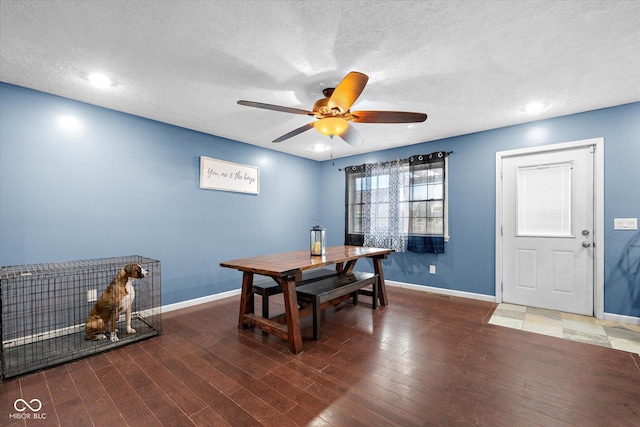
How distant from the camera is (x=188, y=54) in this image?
212 cm

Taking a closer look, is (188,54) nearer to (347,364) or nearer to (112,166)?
(112,166)

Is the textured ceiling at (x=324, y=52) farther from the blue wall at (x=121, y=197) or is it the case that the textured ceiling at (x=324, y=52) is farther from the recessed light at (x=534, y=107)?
the blue wall at (x=121, y=197)

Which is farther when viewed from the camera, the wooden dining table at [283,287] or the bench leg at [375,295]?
the bench leg at [375,295]

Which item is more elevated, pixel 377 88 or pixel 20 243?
pixel 377 88

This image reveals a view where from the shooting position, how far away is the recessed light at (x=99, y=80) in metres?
2.40

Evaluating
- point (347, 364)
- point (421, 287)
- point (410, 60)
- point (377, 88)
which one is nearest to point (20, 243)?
point (347, 364)

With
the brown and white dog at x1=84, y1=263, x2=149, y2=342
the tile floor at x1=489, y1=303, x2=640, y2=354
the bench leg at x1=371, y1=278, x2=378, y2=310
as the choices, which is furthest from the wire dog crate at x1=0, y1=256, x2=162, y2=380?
the tile floor at x1=489, y1=303, x2=640, y2=354

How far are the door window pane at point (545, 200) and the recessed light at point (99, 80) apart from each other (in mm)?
4713

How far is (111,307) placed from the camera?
2588 mm

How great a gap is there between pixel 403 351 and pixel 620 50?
9.33 ft

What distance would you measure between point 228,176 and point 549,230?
437 cm

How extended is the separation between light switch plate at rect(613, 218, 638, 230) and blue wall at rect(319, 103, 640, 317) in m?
0.04

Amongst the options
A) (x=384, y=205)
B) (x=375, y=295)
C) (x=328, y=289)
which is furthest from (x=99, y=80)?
(x=384, y=205)

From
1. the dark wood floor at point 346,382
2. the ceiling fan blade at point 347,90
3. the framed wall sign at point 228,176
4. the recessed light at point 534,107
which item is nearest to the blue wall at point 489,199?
the recessed light at point 534,107
